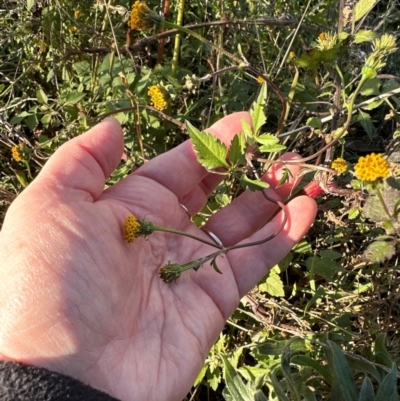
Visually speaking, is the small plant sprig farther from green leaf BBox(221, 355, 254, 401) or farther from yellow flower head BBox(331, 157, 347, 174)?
green leaf BBox(221, 355, 254, 401)

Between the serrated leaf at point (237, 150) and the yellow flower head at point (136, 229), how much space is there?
255mm

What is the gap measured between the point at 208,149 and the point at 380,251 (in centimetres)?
46

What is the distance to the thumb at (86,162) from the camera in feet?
4.11

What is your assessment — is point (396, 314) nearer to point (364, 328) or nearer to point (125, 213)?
point (364, 328)

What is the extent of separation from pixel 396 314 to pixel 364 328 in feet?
0.59

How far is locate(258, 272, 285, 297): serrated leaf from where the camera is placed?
162cm

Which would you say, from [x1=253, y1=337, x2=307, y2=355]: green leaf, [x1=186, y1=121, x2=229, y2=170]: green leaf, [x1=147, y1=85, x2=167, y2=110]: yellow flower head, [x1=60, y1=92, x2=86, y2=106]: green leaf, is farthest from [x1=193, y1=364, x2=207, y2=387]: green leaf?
[x1=60, y1=92, x2=86, y2=106]: green leaf

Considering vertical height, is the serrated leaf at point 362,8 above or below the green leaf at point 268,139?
above

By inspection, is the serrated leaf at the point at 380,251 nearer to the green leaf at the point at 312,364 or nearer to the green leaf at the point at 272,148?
the green leaf at the point at 272,148

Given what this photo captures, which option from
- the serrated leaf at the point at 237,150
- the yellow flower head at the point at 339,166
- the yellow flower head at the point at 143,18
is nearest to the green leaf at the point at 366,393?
the yellow flower head at the point at 339,166

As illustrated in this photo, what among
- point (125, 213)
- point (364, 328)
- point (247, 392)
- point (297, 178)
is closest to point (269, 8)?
point (297, 178)

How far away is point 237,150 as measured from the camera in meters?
1.29

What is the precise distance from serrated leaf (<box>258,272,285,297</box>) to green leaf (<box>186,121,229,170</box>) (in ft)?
1.66

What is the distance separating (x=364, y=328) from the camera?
1669 mm
